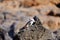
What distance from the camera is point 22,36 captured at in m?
2.11

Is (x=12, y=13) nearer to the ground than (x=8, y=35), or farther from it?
nearer to the ground

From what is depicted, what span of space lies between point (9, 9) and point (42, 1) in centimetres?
103

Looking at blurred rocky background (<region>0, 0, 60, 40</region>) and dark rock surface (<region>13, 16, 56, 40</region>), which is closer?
dark rock surface (<region>13, 16, 56, 40</region>)

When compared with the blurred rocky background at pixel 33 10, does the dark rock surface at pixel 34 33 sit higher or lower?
higher

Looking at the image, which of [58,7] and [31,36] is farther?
[58,7]

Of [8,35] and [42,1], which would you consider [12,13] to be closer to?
[42,1]

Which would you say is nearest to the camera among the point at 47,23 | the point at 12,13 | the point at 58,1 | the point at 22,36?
the point at 22,36

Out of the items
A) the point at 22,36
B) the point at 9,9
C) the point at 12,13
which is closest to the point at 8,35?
the point at 22,36

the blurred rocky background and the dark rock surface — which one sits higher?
the dark rock surface

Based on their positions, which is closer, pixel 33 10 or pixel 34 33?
pixel 34 33

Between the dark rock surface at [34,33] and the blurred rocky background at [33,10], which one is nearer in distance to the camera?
the dark rock surface at [34,33]

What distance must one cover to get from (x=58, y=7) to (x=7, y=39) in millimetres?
3867

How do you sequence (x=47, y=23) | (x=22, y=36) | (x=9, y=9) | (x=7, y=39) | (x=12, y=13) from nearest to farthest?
(x=22, y=36) → (x=7, y=39) → (x=47, y=23) → (x=12, y=13) → (x=9, y=9)

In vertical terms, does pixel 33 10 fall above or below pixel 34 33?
below
